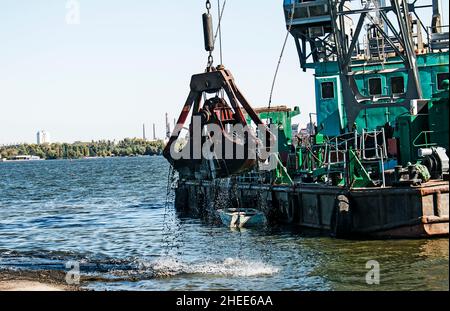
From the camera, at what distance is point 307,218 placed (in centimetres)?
2712

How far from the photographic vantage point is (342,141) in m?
30.6

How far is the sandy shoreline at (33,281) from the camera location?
16953mm

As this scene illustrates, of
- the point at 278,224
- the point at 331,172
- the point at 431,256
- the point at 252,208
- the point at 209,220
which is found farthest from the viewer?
the point at 209,220

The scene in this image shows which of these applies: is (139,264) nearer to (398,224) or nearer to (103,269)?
(103,269)

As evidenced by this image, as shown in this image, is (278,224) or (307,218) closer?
(307,218)

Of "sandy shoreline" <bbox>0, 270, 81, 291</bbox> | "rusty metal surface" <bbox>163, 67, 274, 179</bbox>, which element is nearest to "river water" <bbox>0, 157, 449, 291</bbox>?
"sandy shoreline" <bbox>0, 270, 81, 291</bbox>

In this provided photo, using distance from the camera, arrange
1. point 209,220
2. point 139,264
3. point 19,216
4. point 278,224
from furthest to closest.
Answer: point 19,216, point 209,220, point 278,224, point 139,264

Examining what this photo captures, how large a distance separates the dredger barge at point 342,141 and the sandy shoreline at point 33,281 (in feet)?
13.8

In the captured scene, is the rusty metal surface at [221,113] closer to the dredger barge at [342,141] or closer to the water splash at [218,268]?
the dredger barge at [342,141]

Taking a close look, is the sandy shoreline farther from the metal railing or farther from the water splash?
the metal railing

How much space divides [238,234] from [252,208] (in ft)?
13.0

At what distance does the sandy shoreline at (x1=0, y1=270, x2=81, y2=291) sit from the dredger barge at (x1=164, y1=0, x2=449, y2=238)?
422 centimetres
